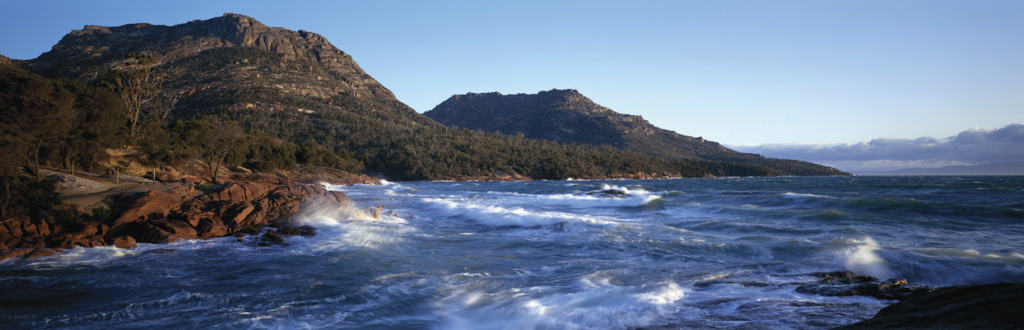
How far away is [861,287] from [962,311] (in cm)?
364

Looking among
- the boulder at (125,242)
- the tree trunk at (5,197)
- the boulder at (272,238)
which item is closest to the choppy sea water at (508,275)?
the boulder at (125,242)

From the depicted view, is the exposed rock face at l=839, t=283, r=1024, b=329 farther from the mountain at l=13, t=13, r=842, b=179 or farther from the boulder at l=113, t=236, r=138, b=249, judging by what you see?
the mountain at l=13, t=13, r=842, b=179

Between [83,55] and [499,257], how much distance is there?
16639cm

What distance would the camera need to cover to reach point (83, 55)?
127 meters

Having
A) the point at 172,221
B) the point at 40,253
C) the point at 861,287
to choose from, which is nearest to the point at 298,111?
the point at 172,221

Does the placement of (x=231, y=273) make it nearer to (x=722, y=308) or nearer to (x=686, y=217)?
Result: (x=722, y=308)

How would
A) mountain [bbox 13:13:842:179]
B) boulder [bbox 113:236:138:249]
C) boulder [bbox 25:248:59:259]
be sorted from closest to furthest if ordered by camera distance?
boulder [bbox 25:248:59:259] < boulder [bbox 113:236:138:249] < mountain [bbox 13:13:842:179]

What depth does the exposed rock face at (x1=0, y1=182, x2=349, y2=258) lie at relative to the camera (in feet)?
45.3

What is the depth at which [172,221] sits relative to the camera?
16281 millimetres

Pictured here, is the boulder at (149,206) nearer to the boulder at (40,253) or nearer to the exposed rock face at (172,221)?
the exposed rock face at (172,221)

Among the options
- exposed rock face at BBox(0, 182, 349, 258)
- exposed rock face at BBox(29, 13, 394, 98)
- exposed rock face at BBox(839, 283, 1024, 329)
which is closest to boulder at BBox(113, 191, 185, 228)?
exposed rock face at BBox(0, 182, 349, 258)

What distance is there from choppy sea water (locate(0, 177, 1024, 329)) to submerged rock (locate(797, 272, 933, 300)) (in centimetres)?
33

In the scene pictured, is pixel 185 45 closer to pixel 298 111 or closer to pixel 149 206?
pixel 298 111

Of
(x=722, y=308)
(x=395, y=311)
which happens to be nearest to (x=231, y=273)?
(x=395, y=311)
